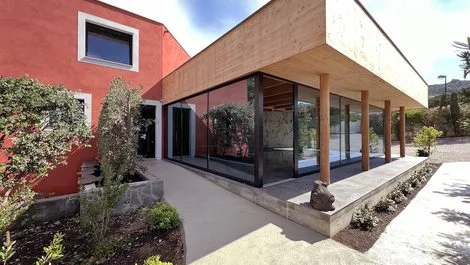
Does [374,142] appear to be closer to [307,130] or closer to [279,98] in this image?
[307,130]

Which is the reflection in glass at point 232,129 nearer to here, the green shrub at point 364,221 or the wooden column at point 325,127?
the wooden column at point 325,127

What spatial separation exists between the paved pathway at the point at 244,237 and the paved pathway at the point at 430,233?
76cm

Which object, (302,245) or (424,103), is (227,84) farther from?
(424,103)

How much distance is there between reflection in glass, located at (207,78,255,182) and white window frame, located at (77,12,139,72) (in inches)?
188

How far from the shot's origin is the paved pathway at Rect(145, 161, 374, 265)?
335cm

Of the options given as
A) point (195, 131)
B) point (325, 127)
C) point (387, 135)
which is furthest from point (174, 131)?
point (387, 135)

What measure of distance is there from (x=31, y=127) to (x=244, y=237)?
502cm

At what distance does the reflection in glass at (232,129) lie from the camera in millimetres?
6090

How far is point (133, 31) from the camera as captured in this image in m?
10.2

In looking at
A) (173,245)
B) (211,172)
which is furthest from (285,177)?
(173,245)

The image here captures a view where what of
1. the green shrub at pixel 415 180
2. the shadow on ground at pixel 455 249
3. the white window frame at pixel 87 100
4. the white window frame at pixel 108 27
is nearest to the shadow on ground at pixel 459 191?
the green shrub at pixel 415 180

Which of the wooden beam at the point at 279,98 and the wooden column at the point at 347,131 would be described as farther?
the wooden column at the point at 347,131

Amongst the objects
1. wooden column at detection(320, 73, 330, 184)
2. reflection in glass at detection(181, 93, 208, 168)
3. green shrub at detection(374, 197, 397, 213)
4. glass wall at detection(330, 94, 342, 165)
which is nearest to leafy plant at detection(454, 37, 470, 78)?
wooden column at detection(320, 73, 330, 184)

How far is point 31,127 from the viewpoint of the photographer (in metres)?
4.91
